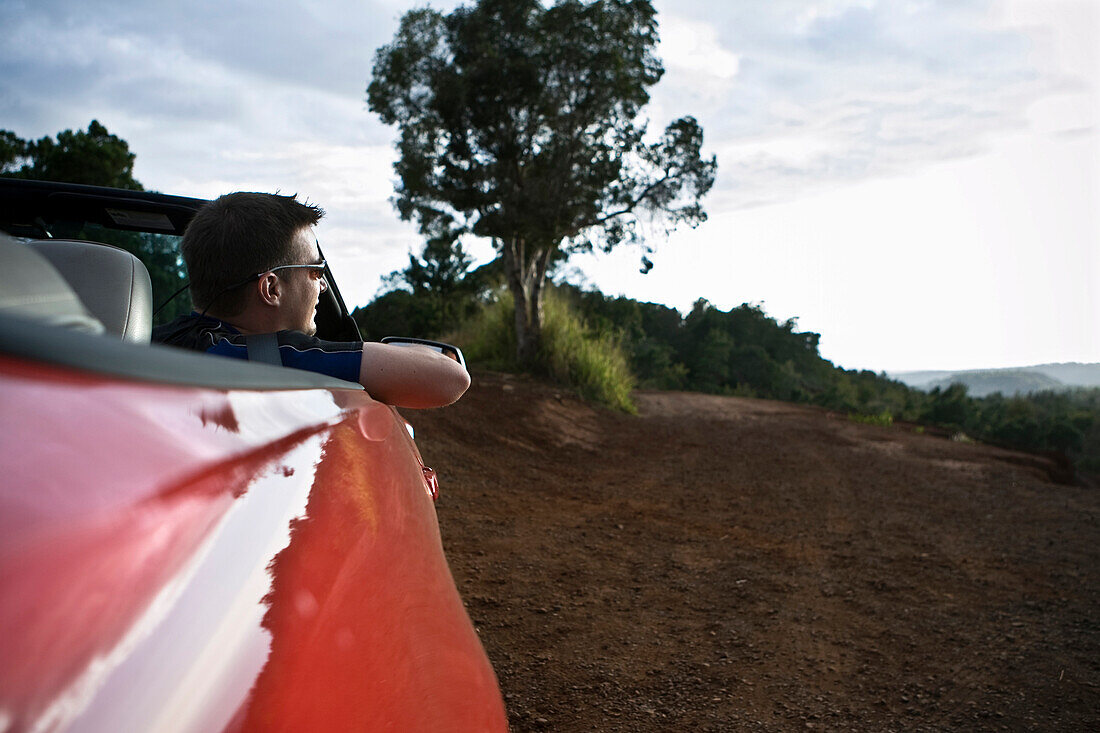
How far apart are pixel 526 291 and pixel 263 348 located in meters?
A: 15.2

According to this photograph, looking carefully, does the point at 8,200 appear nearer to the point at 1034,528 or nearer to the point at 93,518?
the point at 93,518

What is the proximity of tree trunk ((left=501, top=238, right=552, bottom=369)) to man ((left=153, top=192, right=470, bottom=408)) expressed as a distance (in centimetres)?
1360

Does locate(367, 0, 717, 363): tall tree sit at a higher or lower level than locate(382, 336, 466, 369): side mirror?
higher

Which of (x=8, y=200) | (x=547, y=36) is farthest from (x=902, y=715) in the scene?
(x=547, y=36)

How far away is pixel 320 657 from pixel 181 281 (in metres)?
2.49

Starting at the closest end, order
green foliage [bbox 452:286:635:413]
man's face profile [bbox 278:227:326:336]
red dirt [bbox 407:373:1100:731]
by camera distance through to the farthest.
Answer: man's face profile [bbox 278:227:326:336] → red dirt [bbox 407:373:1100:731] → green foliage [bbox 452:286:635:413]

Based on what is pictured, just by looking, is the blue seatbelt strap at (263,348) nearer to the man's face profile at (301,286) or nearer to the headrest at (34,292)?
the man's face profile at (301,286)

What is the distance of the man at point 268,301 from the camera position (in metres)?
1.95

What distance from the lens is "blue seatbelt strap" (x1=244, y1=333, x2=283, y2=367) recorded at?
70.0 inches

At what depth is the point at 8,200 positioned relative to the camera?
9.01 ft

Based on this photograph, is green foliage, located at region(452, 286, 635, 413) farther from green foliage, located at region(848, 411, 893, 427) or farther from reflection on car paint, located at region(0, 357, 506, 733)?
reflection on car paint, located at region(0, 357, 506, 733)

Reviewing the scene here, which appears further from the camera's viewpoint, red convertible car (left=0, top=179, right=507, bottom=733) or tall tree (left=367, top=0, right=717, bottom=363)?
tall tree (left=367, top=0, right=717, bottom=363)

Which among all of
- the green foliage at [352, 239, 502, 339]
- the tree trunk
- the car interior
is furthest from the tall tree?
the car interior

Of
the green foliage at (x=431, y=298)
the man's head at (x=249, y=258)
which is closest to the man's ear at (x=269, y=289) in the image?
the man's head at (x=249, y=258)
